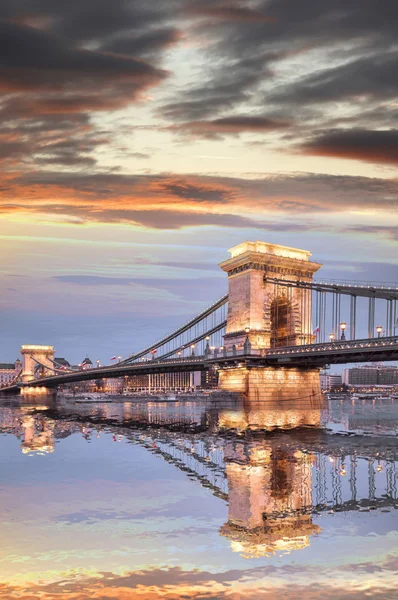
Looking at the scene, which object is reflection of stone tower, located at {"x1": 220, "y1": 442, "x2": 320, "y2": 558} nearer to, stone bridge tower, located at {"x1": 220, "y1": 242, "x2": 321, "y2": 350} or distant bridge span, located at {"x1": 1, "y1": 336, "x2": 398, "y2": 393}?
distant bridge span, located at {"x1": 1, "y1": 336, "x2": 398, "y2": 393}

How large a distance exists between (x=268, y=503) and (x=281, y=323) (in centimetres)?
5815

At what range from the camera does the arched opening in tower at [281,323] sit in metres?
72.3

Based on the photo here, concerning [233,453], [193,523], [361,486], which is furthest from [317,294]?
[193,523]

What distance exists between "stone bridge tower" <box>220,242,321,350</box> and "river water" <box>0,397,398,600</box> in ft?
134

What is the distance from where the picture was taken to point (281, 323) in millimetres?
73938

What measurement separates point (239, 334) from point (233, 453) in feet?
141

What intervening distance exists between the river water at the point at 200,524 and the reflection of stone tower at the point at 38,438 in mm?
2775

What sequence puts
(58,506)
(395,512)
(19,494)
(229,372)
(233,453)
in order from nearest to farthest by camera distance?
(395,512) < (58,506) < (19,494) < (233,453) < (229,372)

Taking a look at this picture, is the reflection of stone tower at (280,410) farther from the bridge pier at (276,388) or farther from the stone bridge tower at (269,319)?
the stone bridge tower at (269,319)

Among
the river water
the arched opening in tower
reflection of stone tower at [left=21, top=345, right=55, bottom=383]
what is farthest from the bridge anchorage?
reflection of stone tower at [left=21, top=345, right=55, bottom=383]

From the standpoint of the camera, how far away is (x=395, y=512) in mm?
15625

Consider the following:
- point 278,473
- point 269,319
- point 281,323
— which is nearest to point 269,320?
point 269,319

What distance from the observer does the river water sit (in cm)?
1054

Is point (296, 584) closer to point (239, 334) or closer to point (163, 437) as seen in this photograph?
point (163, 437)
